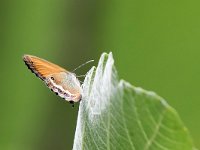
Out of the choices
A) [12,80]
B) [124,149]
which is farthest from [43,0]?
[124,149]

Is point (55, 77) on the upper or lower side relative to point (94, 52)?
lower

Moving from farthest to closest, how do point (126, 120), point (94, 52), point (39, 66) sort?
1. point (94, 52)
2. point (39, 66)
3. point (126, 120)

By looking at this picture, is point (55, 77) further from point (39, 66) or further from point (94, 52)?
point (94, 52)

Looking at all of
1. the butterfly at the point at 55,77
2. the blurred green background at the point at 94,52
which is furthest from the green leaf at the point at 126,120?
the blurred green background at the point at 94,52

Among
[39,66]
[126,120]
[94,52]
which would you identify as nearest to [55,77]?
[39,66]

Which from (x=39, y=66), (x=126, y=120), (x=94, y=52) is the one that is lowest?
(x=126, y=120)

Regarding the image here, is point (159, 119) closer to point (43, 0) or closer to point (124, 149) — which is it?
point (124, 149)

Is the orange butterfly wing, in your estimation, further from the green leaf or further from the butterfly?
the green leaf
